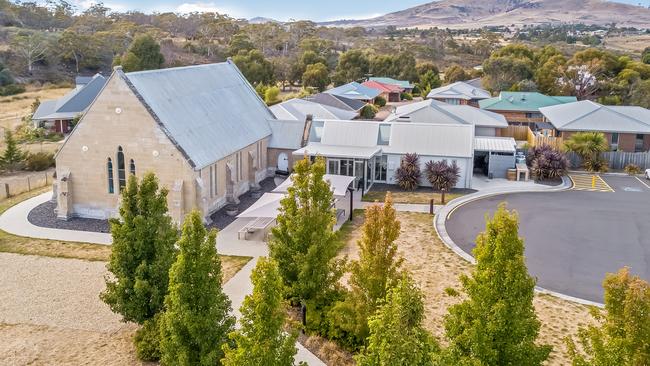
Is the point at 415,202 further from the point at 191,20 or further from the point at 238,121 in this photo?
the point at 191,20

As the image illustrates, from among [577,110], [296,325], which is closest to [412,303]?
[296,325]

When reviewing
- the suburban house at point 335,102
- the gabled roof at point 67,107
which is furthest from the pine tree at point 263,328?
the gabled roof at point 67,107

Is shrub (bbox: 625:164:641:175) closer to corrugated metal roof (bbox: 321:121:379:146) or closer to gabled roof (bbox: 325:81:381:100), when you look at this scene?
corrugated metal roof (bbox: 321:121:379:146)

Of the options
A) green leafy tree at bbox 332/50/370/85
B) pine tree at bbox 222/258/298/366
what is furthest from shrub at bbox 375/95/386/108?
pine tree at bbox 222/258/298/366

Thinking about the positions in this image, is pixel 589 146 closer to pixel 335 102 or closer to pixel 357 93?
pixel 335 102

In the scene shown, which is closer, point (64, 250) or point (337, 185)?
point (64, 250)

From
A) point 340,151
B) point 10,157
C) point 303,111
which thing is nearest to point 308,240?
point 340,151
